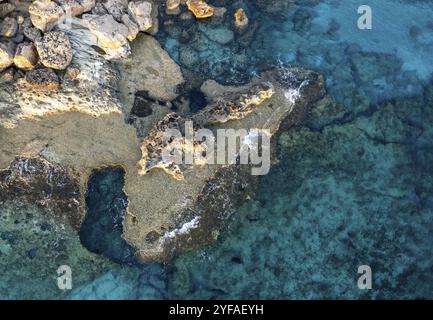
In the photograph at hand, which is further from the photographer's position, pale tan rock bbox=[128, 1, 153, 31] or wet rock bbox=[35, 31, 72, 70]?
pale tan rock bbox=[128, 1, 153, 31]

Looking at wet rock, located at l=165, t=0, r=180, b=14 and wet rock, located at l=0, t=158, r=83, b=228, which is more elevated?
wet rock, located at l=165, t=0, r=180, b=14

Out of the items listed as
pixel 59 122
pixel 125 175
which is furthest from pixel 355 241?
pixel 59 122

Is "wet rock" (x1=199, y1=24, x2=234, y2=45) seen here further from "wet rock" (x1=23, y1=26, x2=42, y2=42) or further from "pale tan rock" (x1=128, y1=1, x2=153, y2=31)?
"wet rock" (x1=23, y1=26, x2=42, y2=42)

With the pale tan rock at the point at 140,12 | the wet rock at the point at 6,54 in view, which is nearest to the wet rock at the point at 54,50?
the wet rock at the point at 6,54

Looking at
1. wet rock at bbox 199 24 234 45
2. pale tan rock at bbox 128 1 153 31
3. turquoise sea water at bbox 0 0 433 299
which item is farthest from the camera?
wet rock at bbox 199 24 234 45

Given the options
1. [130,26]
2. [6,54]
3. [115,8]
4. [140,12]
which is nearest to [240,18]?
[140,12]

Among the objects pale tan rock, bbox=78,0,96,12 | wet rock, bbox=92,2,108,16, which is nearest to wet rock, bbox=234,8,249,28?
wet rock, bbox=92,2,108,16
